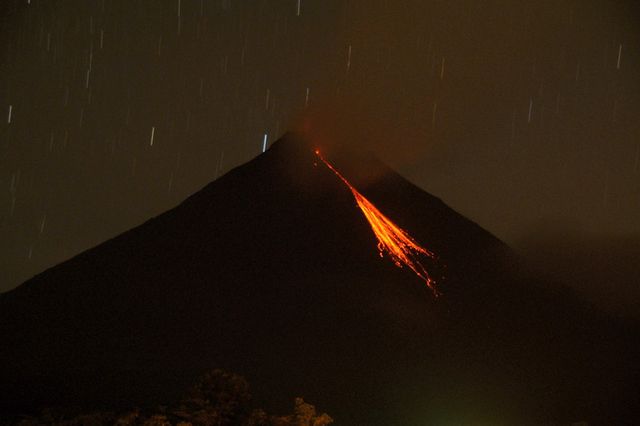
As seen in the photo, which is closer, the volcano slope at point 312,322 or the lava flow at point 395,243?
the volcano slope at point 312,322

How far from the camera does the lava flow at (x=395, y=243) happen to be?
116ft

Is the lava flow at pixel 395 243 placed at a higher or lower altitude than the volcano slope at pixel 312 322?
higher

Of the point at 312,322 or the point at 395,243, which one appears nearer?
the point at 312,322

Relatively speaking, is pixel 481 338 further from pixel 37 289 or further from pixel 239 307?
pixel 37 289

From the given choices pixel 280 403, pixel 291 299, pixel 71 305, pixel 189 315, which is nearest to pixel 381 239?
pixel 291 299

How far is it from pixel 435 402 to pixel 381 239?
17837 millimetres

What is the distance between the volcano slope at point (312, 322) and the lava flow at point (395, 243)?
689 millimetres

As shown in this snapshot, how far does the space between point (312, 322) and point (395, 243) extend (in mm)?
11862

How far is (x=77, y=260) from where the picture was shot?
1580 inches

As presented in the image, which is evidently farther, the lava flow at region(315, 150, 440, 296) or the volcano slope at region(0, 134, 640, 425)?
the lava flow at region(315, 150, 440, 296)

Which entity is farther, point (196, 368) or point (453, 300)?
point (453, 300)

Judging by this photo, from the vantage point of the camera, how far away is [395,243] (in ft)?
127

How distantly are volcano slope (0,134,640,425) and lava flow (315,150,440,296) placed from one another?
2.26 feet

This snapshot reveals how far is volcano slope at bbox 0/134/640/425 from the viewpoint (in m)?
21.5
